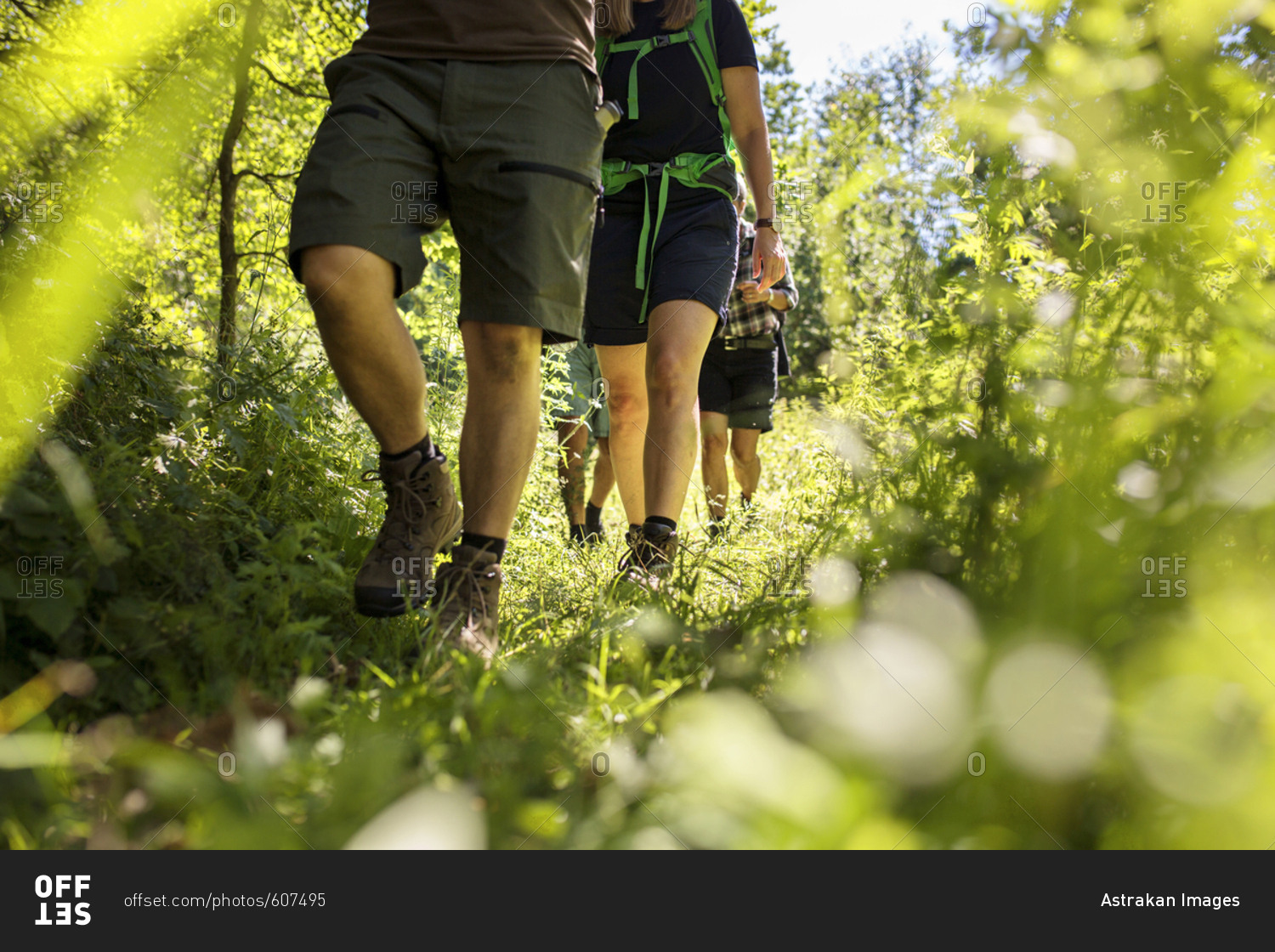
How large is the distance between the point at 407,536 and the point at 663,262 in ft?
4.90

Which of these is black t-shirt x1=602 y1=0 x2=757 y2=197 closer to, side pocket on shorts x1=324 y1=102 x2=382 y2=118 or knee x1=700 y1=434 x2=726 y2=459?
side pocket on shorts x1=324 y1=102 x2=382 y2=118

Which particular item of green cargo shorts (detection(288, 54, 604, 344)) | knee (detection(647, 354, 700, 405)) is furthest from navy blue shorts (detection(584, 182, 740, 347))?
green cargo shorts (detection(288, 54, 604, 344))

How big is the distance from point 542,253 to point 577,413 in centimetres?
368

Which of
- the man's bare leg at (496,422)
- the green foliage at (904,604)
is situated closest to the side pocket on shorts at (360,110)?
the man's bare leg at (496,422)

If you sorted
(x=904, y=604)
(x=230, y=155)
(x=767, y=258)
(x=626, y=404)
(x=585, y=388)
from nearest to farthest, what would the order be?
(x=904, y=604), (x=767, y=258), (x=626, y=404), (x=585, y=388), (x=230, y=155)

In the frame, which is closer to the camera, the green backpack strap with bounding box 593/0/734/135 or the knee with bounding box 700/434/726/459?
the green backpack strap with bounding box 593/0/734/135

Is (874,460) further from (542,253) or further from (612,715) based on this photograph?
(542,253)

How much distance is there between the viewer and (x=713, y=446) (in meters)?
5.47

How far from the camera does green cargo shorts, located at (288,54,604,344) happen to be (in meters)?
1.95

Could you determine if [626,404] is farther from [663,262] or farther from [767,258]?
[767,258]

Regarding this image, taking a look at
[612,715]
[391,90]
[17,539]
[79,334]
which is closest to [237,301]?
[79,334]

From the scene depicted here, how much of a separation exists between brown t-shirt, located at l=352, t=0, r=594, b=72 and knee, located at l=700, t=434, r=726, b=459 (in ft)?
11.5

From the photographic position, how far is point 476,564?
6.47 ft

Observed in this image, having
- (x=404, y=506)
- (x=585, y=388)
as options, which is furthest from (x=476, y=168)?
(x=585, y=388)
